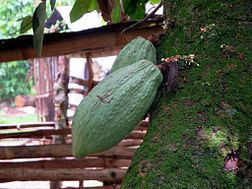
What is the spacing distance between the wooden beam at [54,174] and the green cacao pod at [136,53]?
1571 mm

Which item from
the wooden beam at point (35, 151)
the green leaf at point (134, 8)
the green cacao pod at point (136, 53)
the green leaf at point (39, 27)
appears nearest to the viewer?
the green cacao pod at point (136, 53)

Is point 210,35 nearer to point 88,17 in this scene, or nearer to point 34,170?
point 34,170

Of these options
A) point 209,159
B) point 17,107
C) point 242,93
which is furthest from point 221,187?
point 17,107

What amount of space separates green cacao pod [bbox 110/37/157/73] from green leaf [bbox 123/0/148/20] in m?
0.81

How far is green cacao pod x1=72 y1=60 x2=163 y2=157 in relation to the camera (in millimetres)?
779

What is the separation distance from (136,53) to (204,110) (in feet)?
0.77

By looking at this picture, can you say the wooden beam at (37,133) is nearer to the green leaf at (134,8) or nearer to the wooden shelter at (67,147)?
the wooden shelter at (67,147)

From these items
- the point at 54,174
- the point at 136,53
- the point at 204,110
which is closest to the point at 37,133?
the point at 54,174

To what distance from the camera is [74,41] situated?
6.68 ft

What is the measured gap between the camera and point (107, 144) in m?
0.80

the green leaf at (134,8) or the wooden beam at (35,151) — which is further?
the wooden beam at (35,151)

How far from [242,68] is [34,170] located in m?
1.81

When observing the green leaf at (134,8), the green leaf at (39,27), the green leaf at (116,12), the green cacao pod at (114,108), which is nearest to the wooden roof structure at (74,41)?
the green leaf at (134,8)

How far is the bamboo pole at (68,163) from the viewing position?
270 cm
